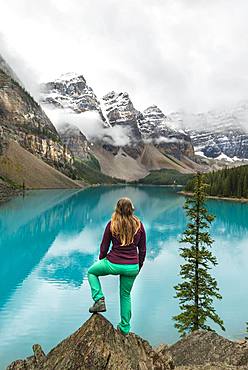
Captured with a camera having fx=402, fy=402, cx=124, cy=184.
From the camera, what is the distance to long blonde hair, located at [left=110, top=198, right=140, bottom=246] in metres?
8.91

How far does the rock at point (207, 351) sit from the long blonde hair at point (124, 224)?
4538 millimetres

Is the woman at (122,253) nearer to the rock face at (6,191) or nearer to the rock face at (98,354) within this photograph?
the rock face at (98,354)

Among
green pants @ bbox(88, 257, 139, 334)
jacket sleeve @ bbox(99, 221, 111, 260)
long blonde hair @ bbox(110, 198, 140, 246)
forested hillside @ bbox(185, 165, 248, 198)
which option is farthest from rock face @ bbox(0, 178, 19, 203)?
long blonde hair @ bbox(110, 198, 140, 246)

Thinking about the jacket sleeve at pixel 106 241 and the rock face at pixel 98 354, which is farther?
the jacket sleeve at pixel 106 241

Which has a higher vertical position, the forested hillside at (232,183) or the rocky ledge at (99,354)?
the forested hillside at (232,183)

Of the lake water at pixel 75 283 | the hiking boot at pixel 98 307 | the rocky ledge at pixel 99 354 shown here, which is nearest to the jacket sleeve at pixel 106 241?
the hiking boot at pixel 98 307

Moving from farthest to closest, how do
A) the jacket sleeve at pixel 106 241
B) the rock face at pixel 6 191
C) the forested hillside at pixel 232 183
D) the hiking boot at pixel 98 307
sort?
the rock face at pixel 6 191 → the forested hillside at pixel 232 183 → the jacket sleeve at pixel 106 241 → the hiking boot at pixel 98 307

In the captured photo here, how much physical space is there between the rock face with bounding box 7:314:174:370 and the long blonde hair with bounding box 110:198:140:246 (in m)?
1.77

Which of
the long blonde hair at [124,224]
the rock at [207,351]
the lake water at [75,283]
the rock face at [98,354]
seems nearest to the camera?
the rock face at [98,354]

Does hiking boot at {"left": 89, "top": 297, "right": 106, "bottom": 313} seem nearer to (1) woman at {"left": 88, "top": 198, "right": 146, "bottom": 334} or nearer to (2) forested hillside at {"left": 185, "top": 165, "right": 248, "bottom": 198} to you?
(1) woman at {"left": 88, "top": 198, "right": 146, "bottom": 334}

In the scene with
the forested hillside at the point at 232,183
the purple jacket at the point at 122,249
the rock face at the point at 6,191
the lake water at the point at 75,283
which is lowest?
the lake water at the point at 75,283

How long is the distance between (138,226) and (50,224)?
75.7 metres

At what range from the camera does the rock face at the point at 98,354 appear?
26.2ft

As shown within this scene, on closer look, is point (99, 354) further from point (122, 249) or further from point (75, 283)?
point (75, 283)
